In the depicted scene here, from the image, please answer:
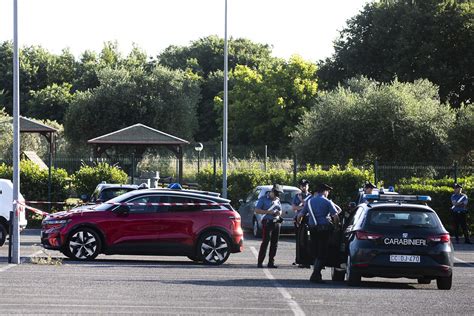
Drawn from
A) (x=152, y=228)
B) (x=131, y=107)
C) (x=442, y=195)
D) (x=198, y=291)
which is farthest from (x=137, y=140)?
(x=131, y=107)

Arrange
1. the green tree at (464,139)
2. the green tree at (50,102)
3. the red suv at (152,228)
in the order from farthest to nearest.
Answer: the green tree at (50,102)
the green tree at (464,139)
the red suv at (152,228)

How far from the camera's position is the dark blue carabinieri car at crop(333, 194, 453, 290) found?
19703 millimetres

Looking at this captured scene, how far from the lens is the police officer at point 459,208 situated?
3441 centimetres

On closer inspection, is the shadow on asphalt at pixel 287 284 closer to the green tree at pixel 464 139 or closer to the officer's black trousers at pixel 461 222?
the officer's black trousers at pixel 461 222

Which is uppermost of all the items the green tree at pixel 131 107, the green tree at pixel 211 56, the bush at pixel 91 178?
the green tree at pixel 211 56

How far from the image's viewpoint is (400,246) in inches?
777

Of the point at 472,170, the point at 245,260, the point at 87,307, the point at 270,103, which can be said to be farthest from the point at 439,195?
the point at 270,103

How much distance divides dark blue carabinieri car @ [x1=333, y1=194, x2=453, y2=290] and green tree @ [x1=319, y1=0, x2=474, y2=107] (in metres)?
51.3

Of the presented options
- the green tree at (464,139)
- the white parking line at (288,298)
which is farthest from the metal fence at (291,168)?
the white parking line at (288,298)

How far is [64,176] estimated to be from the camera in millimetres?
41375

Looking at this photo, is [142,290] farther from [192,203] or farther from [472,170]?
[472,170]

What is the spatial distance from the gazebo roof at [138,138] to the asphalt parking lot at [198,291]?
2468 cm

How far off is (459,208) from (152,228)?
497 inches

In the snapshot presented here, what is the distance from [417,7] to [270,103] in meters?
21.6
